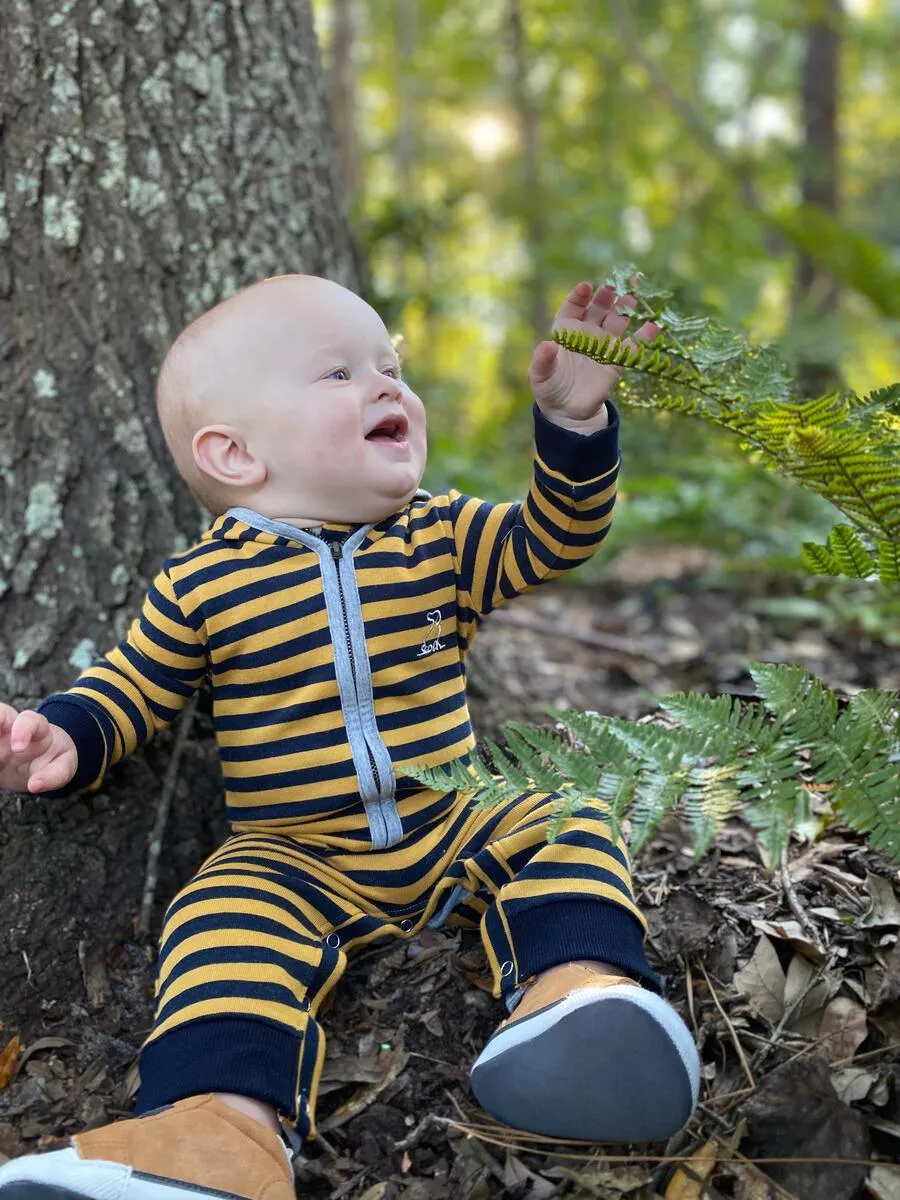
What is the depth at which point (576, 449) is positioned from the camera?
5.75ft

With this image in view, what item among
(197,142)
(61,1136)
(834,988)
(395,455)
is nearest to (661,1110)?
(834,988)

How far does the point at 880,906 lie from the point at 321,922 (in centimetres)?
98

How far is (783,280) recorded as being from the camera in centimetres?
1163

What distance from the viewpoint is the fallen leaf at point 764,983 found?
1.59 meters

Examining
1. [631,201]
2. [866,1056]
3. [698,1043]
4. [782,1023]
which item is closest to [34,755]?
[698,1043]

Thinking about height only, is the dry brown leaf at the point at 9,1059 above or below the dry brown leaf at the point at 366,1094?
below

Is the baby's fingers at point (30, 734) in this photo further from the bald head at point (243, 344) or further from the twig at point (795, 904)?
the twig at point (795, 904)

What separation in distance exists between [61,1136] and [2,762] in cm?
61

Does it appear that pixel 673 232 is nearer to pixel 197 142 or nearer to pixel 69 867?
pixel 197 142

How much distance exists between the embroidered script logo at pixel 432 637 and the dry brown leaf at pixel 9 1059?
981 millimetres

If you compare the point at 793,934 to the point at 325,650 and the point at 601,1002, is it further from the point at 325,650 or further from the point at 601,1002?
the point at 325,650

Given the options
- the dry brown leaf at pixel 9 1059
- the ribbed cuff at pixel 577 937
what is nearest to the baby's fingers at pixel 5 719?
the dry brown leaf at pixel 9 1059

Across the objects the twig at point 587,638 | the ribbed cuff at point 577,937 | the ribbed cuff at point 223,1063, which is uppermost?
the ribbed cuff at point 577,937

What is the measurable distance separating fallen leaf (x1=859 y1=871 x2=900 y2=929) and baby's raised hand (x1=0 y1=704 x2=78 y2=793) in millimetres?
1428
